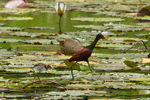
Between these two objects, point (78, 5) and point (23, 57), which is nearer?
point (23, 57)

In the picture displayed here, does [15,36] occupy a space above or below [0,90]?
below

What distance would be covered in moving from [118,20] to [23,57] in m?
3.76

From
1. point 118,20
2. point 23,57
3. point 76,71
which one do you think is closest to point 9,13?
point 118,20

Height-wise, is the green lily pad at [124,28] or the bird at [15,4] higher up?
the green lily pad at [124,28]

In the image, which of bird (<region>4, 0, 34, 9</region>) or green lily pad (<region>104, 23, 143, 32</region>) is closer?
green lily pad (<region>104, 23, 143, 32</region>)

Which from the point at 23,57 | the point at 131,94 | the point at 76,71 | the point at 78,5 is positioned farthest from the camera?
the point at 78,5

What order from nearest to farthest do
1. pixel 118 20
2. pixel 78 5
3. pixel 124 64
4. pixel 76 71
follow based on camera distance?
pixel 76 71
pixel 124 64
pixel 118 20
pixel 78 5

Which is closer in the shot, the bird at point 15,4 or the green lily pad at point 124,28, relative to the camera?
the green lily pad at point 124,28

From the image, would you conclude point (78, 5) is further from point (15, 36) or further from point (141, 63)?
point (141, 63)

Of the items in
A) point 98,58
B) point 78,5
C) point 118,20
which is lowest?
point 78,5

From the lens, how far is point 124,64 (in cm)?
355

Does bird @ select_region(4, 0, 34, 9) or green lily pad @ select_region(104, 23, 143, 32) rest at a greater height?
green lily pad @ select_region(104, 23, 143, 32)

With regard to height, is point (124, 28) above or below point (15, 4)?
above

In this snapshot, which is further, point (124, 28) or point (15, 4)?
point (15, 4)
